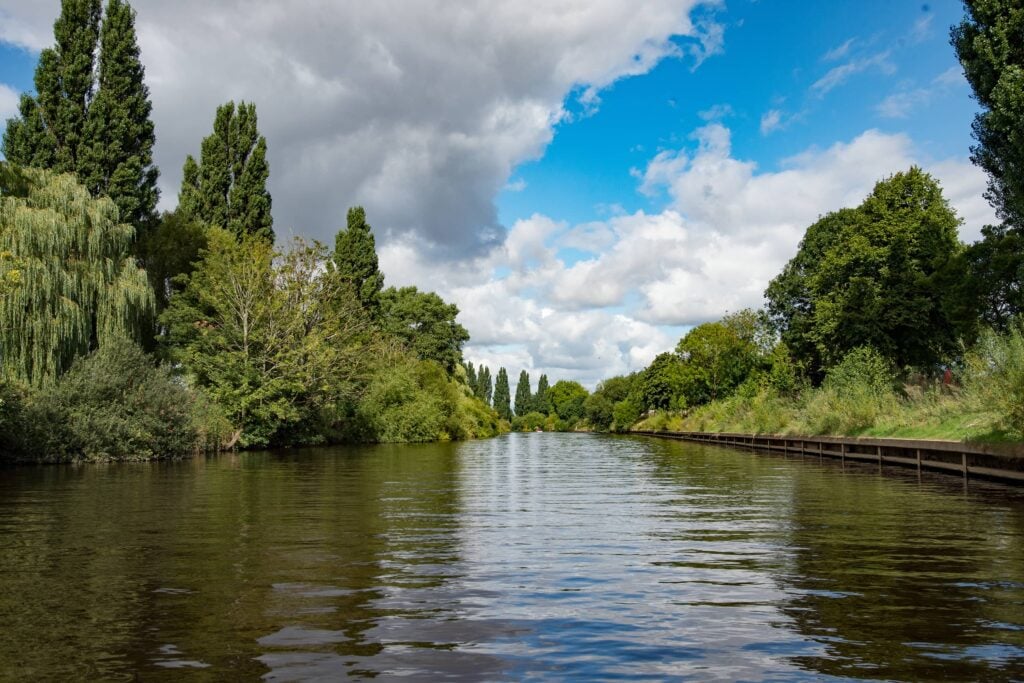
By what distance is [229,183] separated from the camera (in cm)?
5672

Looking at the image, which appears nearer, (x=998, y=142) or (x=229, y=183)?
(x=998, y=142)

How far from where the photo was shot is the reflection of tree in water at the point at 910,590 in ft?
17.4

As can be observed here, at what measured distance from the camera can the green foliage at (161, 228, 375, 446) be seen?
139 feet

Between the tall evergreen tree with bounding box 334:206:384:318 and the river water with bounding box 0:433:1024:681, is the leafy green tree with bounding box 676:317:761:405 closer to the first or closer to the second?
the tall evergreen tree with bounding box 334:206:384:318

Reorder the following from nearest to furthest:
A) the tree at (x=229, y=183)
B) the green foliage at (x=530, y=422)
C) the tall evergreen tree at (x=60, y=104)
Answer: the tall evergreen tree at (x=60, y=104) → the tree at (x=229, y=183) → the green foliage at (x=530, y=422)

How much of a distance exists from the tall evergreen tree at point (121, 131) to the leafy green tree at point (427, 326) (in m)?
39.0

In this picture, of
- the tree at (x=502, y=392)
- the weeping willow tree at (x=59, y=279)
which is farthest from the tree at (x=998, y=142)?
the tree at (x=502, y=392)

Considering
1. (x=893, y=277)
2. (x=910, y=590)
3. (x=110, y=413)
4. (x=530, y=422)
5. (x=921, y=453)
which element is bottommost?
(x=530, y=422)

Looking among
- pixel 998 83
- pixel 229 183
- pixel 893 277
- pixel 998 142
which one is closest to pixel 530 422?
pixel 229 183

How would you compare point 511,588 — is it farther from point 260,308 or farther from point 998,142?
point 260,308

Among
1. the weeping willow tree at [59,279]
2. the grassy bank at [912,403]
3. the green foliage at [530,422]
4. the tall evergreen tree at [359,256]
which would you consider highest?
the tall evergreen tree at [359,256]

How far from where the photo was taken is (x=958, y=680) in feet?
Result: 15.8

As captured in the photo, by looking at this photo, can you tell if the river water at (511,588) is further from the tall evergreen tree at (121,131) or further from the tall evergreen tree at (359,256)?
the tall evergreen tree at (359,256)

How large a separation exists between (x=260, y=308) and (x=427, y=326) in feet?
137
